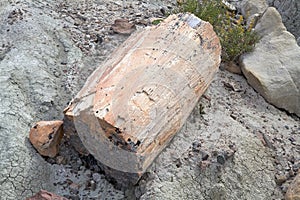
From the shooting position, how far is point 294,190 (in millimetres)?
3801

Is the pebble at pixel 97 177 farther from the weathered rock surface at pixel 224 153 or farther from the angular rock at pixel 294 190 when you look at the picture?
the angular rock at pixel 294 190

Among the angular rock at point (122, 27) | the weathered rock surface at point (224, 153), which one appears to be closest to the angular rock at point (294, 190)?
the weathered rock surface at point (224, 153)

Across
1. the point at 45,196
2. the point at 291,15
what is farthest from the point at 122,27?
the point at 45,196

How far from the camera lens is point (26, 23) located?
4957 mm

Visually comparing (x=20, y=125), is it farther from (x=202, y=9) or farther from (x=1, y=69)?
(x=202, y=9)

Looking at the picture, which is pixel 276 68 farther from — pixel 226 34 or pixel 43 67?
pixel 43 67

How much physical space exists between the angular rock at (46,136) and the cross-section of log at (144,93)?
0.66 ft

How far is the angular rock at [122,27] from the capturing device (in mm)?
5125

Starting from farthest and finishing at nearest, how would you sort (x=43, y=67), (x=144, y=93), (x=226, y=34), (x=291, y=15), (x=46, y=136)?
1. (x=291, y=15)
2. (x=226, y=34)
3. (x=43, y=67)
4. (x=46, y=136)
5. (x=144, y=93)

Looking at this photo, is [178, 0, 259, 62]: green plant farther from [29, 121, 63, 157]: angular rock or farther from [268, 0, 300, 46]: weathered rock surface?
[29, 121, 63, 157]: angular rock

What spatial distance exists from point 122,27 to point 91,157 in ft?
6.02

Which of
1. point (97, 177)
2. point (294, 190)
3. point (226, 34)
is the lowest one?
point (97, 177)

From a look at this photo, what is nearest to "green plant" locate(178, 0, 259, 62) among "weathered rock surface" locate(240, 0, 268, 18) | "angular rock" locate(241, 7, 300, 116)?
"angular rock" locate(241, 7, 300, 116)

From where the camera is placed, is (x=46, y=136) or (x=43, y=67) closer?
(x=46, y=136)
